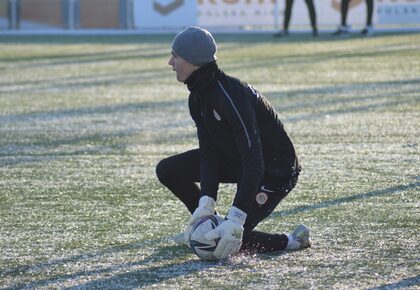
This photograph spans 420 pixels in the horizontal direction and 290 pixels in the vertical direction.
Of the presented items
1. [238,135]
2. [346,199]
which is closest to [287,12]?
[346,199]

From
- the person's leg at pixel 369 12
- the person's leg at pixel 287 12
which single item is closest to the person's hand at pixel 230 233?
the person's leg at pixel 369 12

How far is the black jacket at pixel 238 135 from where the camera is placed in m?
5.19

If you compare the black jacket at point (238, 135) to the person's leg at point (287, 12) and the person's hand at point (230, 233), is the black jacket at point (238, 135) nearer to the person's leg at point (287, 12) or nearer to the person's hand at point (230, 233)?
the person's hand at point (230, 233)

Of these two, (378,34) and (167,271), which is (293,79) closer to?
(378,34)

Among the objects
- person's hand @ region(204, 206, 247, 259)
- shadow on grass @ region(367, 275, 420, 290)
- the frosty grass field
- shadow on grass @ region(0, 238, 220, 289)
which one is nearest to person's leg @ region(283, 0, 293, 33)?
the frosty grass field

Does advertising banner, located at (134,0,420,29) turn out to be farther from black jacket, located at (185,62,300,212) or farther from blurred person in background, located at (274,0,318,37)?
black jacket, located at (185,62,300,212)

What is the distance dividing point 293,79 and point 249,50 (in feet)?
15.8

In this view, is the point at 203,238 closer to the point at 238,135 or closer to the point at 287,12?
the point at 238,135

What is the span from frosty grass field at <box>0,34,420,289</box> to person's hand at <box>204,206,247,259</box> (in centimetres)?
10

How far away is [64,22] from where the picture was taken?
2653 centimetres

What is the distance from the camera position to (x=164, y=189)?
7.44 meters

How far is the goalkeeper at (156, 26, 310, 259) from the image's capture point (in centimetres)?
520

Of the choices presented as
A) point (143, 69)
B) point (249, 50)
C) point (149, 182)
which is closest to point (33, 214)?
point (149, 182)

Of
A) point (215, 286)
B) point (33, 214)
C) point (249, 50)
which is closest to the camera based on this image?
point (215, 286)
